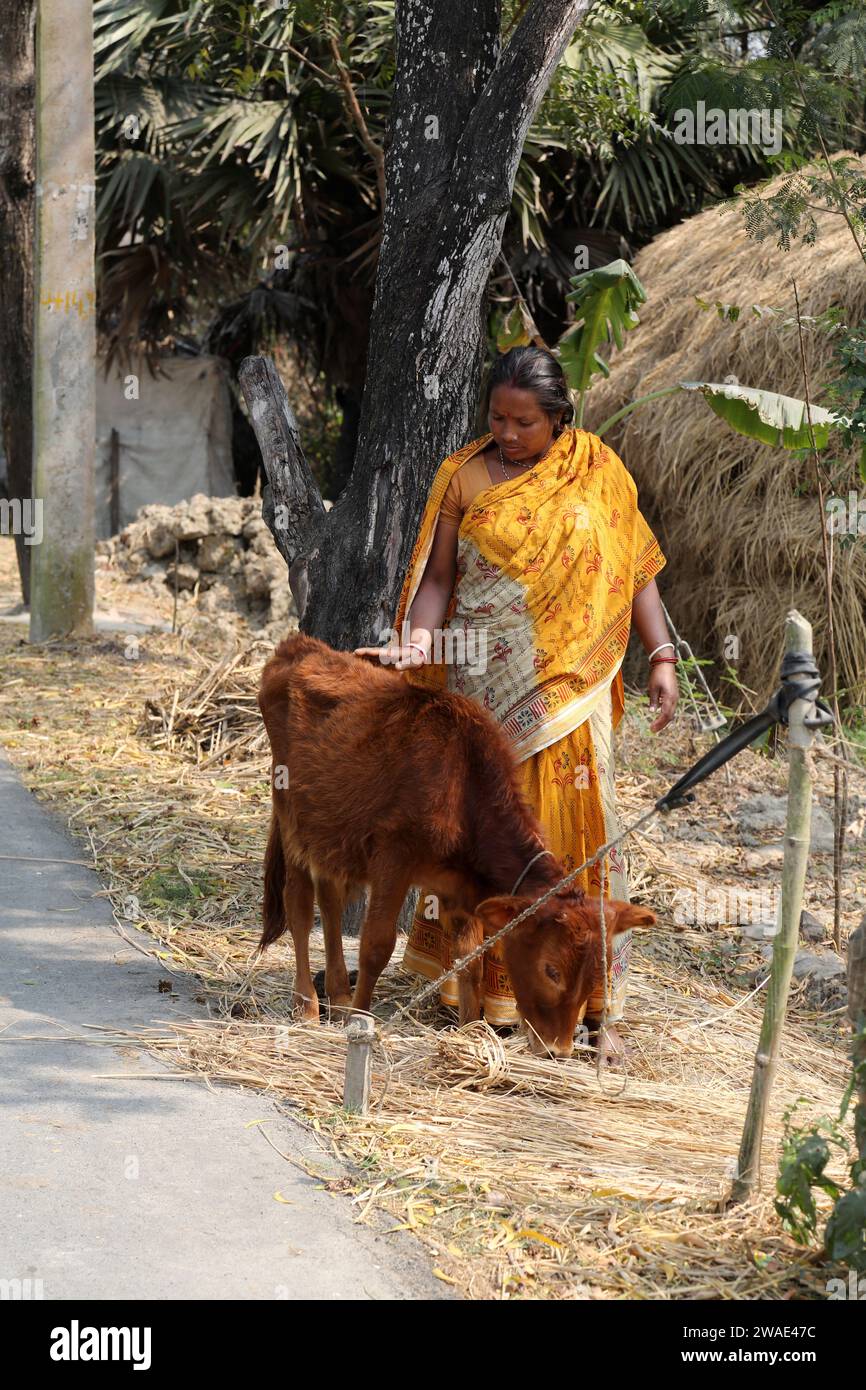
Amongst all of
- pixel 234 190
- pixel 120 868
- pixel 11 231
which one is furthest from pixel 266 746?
pixel 234 190

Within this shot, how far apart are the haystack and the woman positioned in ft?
16.2

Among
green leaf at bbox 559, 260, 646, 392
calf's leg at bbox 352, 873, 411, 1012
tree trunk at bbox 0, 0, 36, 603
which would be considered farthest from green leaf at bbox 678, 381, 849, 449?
tree trunk at bbox 0, 0, 36, 603

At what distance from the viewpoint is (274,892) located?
202 inches

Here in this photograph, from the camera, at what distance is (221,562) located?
12961 millimetres

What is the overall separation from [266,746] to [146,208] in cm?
859

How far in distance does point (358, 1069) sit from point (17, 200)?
9.93 meters

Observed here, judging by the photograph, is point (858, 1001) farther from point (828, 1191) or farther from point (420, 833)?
point (420, 833)

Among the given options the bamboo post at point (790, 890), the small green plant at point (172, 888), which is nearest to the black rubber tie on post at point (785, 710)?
the bamboo post at point (790, 890)

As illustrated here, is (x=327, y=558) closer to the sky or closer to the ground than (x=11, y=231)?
closer to the ground

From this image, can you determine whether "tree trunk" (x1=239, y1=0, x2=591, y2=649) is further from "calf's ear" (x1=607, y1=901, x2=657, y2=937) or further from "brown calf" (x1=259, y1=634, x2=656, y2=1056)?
"calf's ear" (x1=607, y1=901, x2=657, y2=937)

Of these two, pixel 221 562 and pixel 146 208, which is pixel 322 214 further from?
pixel 221 562

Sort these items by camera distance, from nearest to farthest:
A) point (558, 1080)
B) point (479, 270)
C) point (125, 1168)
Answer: point (125, 1168)
point (558, 1080)
point (479, 270)

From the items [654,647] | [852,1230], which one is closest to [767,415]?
[654,647]

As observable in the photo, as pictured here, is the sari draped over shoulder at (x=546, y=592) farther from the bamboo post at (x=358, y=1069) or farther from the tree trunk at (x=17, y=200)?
the tree trunk at (x=17, y=200)
